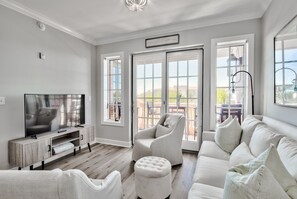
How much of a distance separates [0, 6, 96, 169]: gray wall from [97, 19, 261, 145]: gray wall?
2.95ft

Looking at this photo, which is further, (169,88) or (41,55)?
(169,88)

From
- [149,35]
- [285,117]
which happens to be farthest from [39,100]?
[285,117]

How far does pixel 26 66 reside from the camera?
8.95 feet

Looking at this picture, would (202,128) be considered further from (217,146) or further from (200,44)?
(200,44)

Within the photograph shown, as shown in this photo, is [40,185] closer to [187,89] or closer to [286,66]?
[286,66]

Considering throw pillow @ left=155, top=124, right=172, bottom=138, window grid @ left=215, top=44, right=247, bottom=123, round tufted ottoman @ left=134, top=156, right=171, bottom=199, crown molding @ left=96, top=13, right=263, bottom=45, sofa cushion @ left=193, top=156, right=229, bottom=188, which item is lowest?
round tufted ottoman @ left=134, top=156, right=171, bottom=199

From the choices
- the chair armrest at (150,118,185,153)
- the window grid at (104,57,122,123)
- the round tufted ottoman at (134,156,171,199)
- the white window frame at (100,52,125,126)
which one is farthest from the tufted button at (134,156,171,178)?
the window grid at (104,57,122,123)

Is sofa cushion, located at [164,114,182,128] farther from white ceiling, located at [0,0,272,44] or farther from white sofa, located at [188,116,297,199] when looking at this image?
white ceiling, located at [0,0,272,44]

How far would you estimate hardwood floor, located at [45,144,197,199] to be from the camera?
2.18m

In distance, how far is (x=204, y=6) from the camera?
8.61ft

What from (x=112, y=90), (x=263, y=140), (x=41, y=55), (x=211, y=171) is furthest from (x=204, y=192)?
(x=112, y=90)

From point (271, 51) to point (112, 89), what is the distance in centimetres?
339

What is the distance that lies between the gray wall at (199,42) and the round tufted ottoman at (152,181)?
165 centimetres

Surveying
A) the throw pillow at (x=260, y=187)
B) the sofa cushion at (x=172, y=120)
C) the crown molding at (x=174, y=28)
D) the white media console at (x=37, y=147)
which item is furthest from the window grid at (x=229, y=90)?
the white media console at (x=37, y=147)
